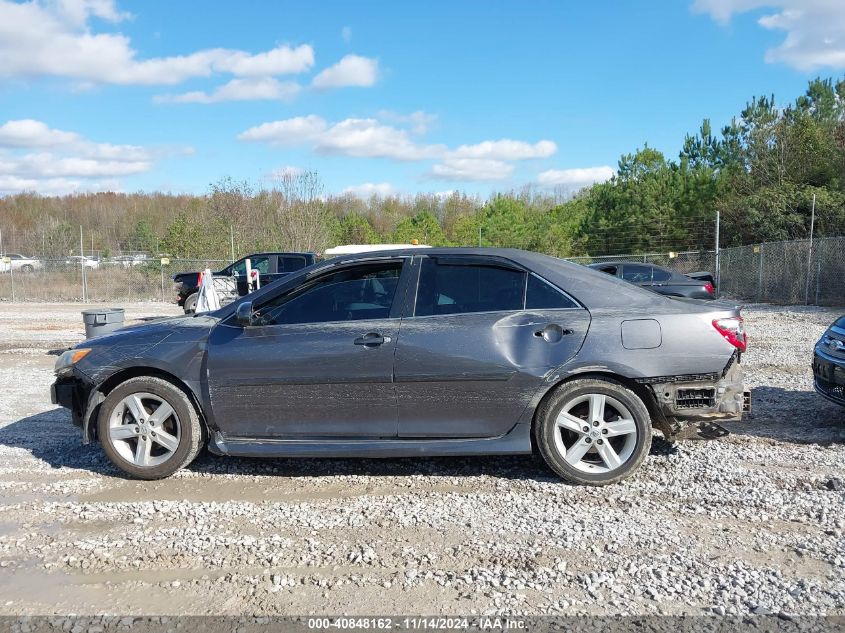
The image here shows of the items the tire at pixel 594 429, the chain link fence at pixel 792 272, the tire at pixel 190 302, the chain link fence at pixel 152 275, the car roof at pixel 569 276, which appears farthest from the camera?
the chain link fence at pixel 152 275

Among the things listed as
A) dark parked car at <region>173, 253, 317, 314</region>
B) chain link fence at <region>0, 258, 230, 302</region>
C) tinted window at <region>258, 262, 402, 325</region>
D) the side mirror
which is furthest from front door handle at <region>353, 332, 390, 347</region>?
chain link fence at <region>0, 258, 230, 302</region>

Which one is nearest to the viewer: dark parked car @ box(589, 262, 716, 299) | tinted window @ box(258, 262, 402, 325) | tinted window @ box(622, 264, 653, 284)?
tinted window @ box(258, 262, 402, 325)

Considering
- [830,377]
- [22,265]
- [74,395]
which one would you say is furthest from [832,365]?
[22,265]

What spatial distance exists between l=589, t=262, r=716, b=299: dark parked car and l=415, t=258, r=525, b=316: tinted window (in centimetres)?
774

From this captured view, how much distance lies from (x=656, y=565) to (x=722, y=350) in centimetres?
178

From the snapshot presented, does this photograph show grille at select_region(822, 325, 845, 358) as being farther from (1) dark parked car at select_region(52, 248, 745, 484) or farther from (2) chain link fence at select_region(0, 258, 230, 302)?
(2) chain link fence at select_region(0, 258, 230, 302)

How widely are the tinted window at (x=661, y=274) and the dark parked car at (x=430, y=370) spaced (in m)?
11.1

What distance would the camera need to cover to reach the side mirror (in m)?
4.87

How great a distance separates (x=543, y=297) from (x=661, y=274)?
12132 millimetres

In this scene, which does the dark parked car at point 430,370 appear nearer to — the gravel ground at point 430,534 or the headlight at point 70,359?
the headlight at point 70,359

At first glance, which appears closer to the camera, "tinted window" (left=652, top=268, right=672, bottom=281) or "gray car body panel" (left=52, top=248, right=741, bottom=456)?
"gray car body panel" (left=52, top=248, right=741, bottom=456)

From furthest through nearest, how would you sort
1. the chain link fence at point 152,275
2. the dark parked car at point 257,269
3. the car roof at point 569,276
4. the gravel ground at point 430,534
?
the chain link fence at point 152,275, the dark parked car at point 257,269, the car roof at point 569,276, the gravel ground at point 430,534

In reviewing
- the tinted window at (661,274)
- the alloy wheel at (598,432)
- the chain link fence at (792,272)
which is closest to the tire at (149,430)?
the alloy wheel at (598,432)

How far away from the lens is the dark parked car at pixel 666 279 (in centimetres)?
1348
